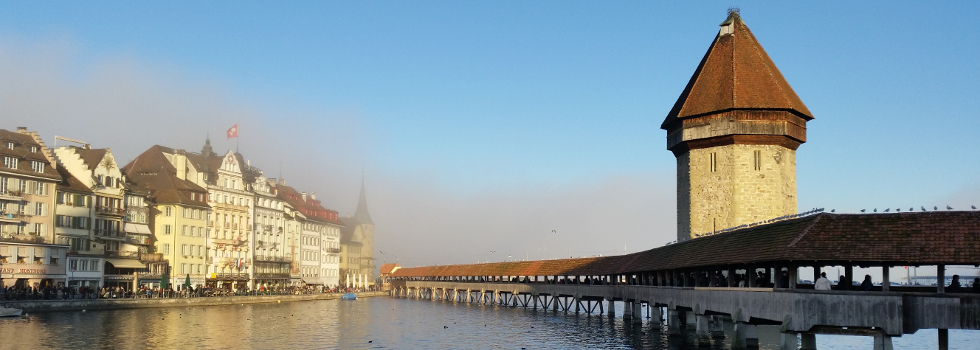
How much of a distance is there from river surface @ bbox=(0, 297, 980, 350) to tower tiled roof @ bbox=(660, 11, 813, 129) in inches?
549

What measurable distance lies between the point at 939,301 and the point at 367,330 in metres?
38.1

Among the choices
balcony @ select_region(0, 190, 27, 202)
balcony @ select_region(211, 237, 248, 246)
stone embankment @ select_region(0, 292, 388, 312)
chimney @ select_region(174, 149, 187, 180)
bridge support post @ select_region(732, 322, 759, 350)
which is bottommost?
stone embankment @ select_region(0, 292, 388, 312)

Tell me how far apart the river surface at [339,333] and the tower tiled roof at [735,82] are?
549 inches

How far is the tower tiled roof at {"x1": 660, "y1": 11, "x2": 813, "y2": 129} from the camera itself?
5738 cm

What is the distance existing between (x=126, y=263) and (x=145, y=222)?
19.3ft

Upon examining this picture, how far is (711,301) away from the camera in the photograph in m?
38.3

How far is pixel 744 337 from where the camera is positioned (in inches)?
1336

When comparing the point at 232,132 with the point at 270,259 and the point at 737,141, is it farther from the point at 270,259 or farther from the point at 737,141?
the point at 737,141

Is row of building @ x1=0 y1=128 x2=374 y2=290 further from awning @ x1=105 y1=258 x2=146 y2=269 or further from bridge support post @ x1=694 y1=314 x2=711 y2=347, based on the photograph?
bridge support post @ x1=694 y1=314 x2=711 y2=347

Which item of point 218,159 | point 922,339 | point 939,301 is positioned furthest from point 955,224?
point 218,159

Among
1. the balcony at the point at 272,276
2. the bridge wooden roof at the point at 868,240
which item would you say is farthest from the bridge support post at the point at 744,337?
the balcony at the point at 272,276

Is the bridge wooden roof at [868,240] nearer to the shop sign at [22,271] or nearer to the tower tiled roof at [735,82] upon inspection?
the tower tiled roof at [735,82]

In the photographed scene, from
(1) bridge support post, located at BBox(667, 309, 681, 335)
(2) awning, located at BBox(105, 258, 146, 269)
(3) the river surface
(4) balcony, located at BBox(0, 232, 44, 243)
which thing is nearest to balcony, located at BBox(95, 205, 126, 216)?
(2) awning, located at BBox(105, 258, 146, 269)

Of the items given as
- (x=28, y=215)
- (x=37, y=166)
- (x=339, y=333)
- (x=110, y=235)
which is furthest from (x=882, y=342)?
(x=110, y=235)
